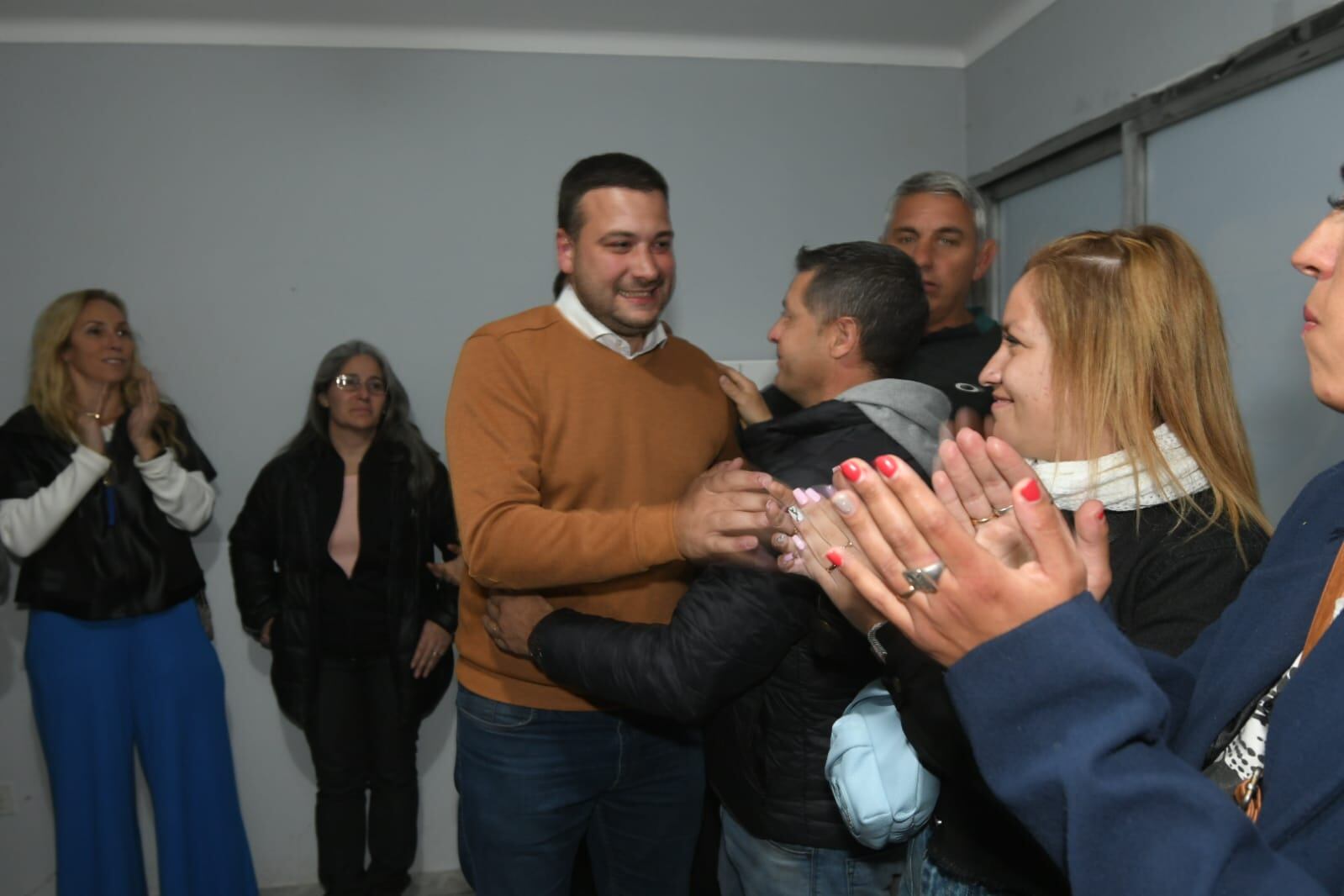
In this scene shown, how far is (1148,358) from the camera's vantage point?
1.12 metres

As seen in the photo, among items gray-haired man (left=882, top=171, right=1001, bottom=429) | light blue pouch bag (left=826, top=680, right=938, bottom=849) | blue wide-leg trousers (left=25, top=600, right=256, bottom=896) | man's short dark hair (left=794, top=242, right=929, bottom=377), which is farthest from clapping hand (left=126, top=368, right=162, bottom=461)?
light blue pouch bag (left=826, top=680, right=938, bottom=849)

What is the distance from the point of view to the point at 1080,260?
1.19m

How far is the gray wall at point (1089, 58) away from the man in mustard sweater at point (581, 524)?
1443mm

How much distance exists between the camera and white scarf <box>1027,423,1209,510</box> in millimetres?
1056

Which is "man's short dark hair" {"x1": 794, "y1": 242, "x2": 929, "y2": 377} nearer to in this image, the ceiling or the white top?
the ceiling

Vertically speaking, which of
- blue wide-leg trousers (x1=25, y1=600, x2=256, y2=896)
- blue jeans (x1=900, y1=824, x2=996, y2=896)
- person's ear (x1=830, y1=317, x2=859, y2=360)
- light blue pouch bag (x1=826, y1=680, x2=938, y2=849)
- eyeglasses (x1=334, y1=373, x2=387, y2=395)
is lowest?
blue wide-leg trousers (x1=25, y1=600, x2=256, y2=896)

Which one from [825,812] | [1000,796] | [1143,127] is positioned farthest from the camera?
[1143,127]

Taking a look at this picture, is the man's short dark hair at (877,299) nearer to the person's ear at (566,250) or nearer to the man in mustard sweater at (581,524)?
the man in mustard sweater at (581,524)

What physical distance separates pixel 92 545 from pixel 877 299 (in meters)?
2.45

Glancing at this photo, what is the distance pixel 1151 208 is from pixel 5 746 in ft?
13.6

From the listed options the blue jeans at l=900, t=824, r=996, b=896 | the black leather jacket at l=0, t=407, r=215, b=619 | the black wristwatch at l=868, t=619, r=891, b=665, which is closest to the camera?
the black wristwatch at l=868, t=619, r=891, b=665

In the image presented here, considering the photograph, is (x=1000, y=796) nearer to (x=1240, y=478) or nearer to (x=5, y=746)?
(x=1240, y=478)

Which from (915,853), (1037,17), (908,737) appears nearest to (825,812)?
(915,853)

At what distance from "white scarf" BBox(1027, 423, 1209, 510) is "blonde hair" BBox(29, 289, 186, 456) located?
2.80 meters
